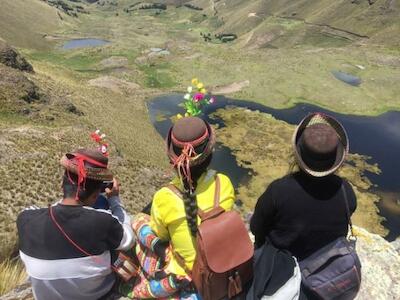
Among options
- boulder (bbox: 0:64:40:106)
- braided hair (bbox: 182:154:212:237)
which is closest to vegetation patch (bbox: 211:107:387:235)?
boulder (bbox: 0:64:40:106)

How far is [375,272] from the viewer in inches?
397

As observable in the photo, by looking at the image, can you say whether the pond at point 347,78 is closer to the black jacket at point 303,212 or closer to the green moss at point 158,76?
the green moss at point 158,76

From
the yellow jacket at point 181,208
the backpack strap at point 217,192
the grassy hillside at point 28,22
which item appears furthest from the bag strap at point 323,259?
the grassy hillside at point 28,22

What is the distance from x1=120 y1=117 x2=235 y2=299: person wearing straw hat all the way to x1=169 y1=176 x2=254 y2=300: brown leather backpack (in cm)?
36

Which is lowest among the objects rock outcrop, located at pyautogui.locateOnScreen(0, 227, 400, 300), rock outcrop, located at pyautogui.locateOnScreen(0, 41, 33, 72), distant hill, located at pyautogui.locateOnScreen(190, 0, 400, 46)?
distant hill, located at pyautogui.locateOnScreen(190, 0, 400, 46)

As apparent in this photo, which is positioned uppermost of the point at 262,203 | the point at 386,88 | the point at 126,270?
the point at 262,203

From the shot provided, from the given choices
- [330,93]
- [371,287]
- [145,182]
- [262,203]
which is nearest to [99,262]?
[262,203]

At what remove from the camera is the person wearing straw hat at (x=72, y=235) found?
21.8 ft

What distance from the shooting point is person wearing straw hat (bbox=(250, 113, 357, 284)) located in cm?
614

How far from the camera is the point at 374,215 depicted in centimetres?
4062

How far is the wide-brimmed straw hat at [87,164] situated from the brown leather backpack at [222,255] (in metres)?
1.94

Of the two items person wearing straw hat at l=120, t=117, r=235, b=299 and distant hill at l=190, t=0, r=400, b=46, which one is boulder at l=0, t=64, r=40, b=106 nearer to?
person wearing straw hat at l=120, t=117, r=235, b=299

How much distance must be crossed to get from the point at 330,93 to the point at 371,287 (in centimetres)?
6855

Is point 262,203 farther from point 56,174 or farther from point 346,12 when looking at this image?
point 346,12
